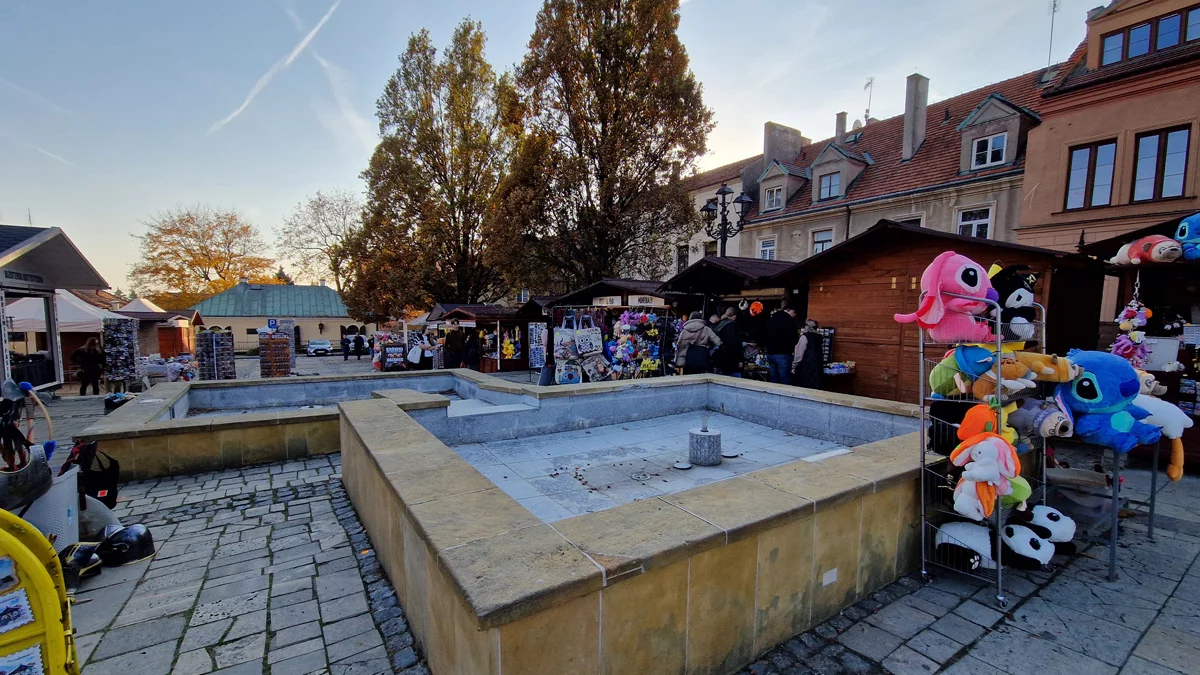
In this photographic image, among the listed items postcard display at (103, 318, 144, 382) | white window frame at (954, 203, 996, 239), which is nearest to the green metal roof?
postcard display at (103, 318, 144, 382)

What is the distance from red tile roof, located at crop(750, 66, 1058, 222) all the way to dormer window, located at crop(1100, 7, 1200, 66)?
3.21 metres

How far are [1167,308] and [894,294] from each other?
3.11 metres

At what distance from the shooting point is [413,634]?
258 centimetres

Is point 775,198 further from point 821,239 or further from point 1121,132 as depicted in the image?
point 1121,132

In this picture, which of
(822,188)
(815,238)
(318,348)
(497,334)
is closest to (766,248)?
(815,238)

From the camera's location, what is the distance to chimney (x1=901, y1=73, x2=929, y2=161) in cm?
1820

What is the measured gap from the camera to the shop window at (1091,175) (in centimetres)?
1142

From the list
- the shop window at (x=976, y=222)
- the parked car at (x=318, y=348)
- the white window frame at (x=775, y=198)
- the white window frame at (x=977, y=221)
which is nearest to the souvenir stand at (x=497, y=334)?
the white window frame at (x=775, y=198)

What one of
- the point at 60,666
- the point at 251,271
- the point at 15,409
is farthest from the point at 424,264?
the point at 251,271

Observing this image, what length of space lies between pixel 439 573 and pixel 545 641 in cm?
56

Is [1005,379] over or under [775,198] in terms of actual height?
under

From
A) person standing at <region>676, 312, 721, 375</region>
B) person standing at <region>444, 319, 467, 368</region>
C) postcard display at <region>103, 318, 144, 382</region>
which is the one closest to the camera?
person standing at <region>676, 312, 721, 375</region>

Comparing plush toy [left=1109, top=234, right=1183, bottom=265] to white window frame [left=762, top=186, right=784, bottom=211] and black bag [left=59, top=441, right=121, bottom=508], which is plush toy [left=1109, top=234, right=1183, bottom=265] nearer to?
black bag [left=59, top=441, right=121, bottom=508]

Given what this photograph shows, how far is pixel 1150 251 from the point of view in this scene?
5520mm
